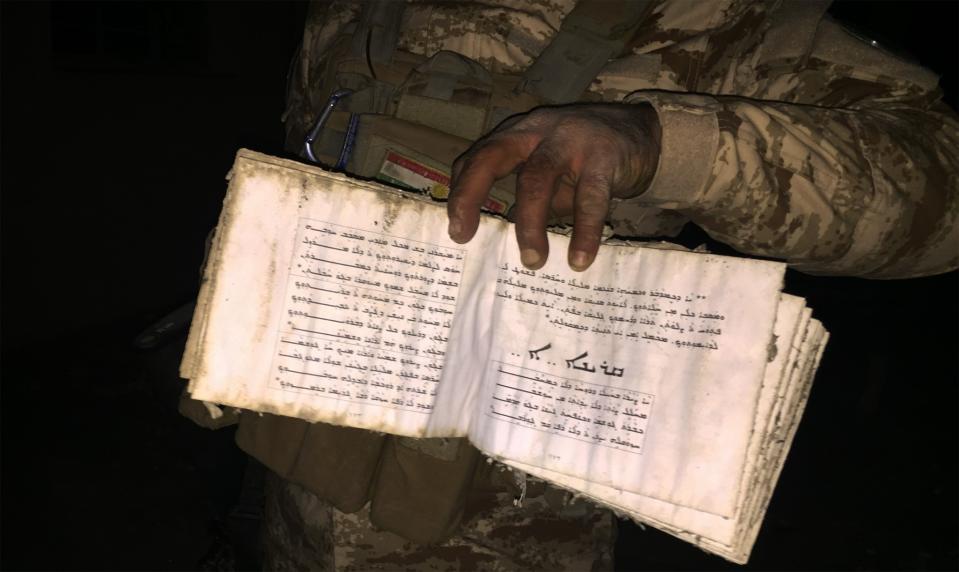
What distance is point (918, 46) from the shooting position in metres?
5.92

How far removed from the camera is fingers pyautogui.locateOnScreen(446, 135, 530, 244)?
78 centimetres

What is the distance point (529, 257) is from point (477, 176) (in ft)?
0.36

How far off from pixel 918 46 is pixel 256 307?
22.4 feet

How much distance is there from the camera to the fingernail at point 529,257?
77 centimetres

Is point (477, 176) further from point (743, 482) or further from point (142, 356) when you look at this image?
point (142, 356)

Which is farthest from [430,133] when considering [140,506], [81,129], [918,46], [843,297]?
[918,46]

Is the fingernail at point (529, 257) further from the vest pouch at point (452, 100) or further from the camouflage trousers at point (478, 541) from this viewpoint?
the camouflage trousers at point (478, 541)

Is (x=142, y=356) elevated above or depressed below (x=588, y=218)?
below

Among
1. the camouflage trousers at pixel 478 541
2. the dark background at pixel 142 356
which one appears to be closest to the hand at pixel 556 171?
the camouflage trousers at pixel 478 541

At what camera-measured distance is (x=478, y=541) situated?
119 cm

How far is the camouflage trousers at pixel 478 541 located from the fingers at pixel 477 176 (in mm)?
566

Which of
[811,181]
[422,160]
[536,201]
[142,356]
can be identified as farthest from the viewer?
[142,356]

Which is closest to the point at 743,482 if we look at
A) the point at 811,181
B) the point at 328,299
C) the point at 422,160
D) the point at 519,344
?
the point at 519,344

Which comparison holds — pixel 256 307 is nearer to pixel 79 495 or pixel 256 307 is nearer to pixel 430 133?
pixel 430 133
